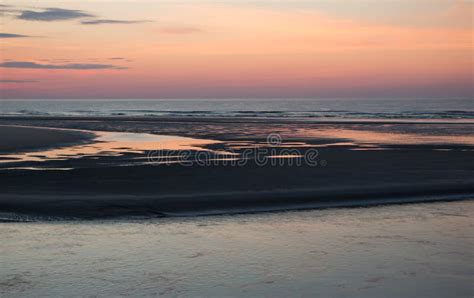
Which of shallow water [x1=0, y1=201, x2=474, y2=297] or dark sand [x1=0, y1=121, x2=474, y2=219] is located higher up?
dark sand [x1=0, y1=121, x2=474, y2=219]

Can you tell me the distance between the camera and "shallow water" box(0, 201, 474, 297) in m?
7.53

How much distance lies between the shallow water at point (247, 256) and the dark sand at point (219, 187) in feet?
4.47

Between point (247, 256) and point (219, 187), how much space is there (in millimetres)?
6755

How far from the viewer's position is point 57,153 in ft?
78.7

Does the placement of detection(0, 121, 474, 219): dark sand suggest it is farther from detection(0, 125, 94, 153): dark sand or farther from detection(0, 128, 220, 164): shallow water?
detection(0, 125, 94, 153): dark sand

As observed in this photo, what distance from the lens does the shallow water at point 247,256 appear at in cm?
753

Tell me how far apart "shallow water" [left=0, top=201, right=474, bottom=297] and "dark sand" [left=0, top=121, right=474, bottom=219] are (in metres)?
1.36

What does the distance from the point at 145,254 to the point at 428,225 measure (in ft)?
19.5

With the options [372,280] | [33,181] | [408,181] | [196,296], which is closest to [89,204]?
[33,181]

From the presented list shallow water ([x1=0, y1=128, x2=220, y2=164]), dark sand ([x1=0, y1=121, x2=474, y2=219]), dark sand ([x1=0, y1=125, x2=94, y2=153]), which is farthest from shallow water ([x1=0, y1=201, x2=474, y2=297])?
dark sand ([x1=0, y1=125, x2=94, y2=153])

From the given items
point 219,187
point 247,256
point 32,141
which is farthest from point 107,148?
point 247,256

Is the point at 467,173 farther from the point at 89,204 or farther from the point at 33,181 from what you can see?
the point at 33,181

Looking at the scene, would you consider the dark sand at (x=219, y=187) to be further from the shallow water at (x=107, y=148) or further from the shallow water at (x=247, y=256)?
the shallow water at (x=107, y=148)

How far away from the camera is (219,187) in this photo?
15695 mm
